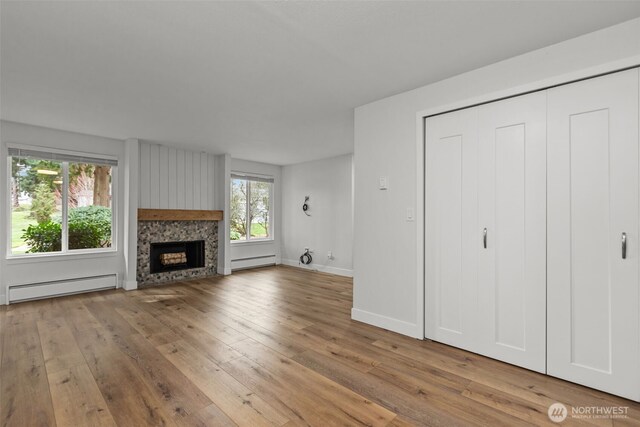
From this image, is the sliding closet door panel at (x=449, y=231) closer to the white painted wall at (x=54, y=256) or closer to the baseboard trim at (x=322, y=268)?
the baseboard trim at (x=322, y=268)

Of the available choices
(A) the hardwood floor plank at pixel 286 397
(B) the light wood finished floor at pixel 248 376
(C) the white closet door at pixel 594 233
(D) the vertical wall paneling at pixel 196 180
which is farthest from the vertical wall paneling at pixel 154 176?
(C) the white closet door at pixel 594 233

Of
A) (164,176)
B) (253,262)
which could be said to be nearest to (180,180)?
(164,176)

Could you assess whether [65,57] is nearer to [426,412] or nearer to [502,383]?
[426,412]

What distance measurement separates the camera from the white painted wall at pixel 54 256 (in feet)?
13.3

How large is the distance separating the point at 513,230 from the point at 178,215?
209 inches

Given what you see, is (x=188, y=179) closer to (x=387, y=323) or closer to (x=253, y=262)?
(x=253, y=262)

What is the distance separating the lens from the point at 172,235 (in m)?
5.76

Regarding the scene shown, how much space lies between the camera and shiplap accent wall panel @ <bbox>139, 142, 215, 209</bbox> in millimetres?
5391

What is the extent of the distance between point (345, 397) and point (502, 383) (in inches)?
45.0

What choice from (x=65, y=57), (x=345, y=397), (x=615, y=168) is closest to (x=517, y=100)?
(x=615, y=168)

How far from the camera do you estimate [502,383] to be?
2.15 m

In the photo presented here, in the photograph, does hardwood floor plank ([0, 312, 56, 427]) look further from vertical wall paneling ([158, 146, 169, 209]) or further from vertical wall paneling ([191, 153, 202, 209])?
vertical wall paneling ([191, 153, 202, 209])

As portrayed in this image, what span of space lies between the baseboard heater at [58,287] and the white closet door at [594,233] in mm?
5797

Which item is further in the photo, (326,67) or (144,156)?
(144,156)
